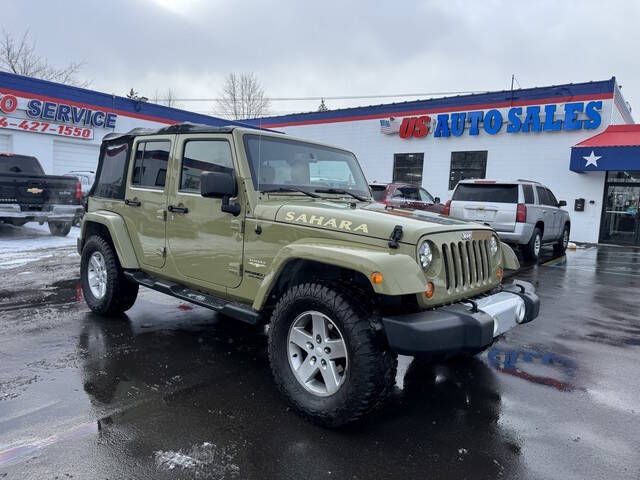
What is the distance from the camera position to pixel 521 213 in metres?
10.2

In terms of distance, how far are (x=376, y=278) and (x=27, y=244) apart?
35.4 feet

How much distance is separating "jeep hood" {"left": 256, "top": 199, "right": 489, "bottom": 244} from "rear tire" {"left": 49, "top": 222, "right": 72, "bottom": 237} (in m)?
11.0

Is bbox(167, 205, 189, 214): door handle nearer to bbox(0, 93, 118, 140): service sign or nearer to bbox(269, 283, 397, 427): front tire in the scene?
bbox(269, 283, 397, 427): front tire

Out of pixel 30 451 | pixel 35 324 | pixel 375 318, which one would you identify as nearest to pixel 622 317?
pixel 375 318

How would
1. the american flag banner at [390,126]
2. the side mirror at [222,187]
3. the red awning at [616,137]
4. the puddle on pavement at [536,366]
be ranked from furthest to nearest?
1. the american flag banner at [390,126]
2. the red awning at [616,137]
3. the puddle on pavement at [536,366]
4. the side mirror at [222,187]

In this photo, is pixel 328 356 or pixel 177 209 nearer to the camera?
pixel 328 356

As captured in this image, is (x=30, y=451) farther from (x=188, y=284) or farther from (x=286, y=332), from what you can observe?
(x=188, y=284)

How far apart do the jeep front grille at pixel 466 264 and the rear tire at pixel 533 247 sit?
7683mm

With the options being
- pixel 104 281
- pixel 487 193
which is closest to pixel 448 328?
pixel 104 281

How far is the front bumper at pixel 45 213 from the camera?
10844mm

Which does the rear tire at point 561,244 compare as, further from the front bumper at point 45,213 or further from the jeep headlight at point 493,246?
the front bumper at point 45,213

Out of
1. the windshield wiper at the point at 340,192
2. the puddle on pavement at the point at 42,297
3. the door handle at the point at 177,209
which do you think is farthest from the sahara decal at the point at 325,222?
the puddle on pavement at the point at 42,297

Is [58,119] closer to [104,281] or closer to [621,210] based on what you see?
[104,281]

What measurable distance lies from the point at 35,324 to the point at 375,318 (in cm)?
402
